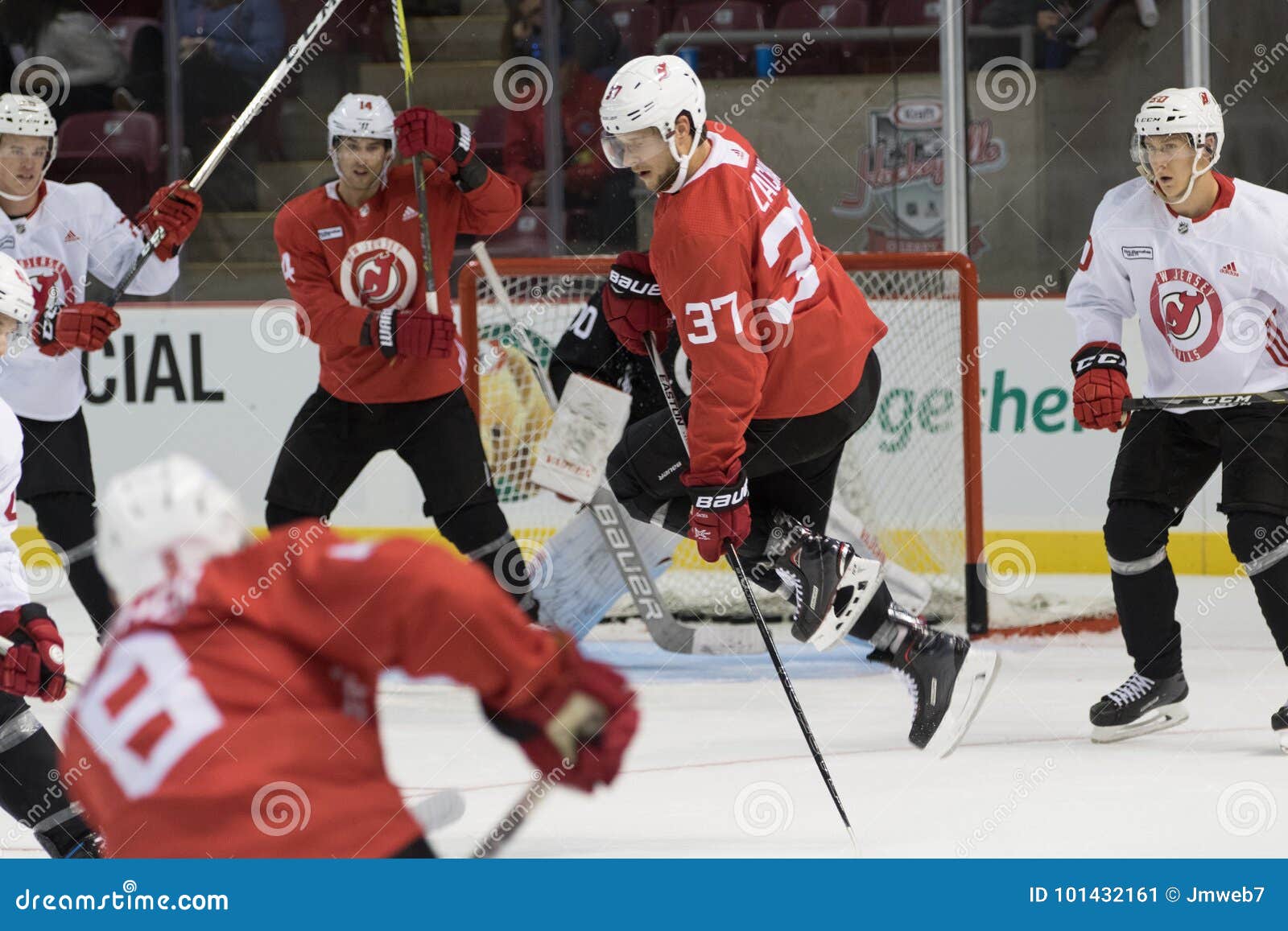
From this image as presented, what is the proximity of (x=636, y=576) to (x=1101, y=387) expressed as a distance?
130cm

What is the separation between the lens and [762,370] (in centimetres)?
266

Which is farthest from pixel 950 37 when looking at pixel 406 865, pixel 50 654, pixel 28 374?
pixel 406 865

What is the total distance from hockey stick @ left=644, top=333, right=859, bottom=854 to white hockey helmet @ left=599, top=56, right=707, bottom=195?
0.41 m

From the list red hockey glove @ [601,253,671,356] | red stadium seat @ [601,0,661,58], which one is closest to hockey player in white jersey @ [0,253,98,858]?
red hockey glove @ [601,253,671,356]

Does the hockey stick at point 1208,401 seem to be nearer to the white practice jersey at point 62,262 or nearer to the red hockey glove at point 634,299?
the red hockey glove at point 634,299

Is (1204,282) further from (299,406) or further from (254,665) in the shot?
(299,406)

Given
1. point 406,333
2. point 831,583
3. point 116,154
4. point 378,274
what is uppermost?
point 116,154

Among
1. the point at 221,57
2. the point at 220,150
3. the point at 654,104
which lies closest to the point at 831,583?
the point at 654,104

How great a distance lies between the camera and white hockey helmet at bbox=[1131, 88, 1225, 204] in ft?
9.85

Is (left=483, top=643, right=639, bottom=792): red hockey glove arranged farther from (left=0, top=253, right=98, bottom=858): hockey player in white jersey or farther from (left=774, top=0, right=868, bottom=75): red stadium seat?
(left=774, top=0, right=868, bottom=75): red stadium seat

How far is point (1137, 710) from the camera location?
10.4ft

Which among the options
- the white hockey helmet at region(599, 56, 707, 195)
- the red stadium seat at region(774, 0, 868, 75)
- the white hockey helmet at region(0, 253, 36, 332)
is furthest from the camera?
the red stadium seat at region(774, 0, 868, 75)

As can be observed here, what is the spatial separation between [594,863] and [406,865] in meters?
0.25

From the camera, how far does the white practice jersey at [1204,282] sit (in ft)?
10.00
